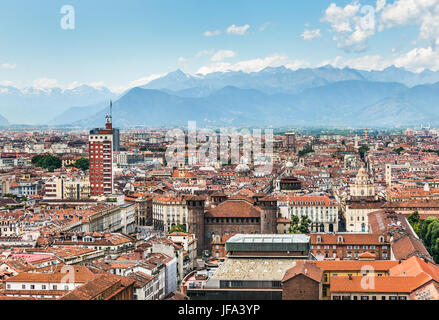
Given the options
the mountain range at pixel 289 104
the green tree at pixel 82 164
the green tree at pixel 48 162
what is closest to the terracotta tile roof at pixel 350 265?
the green tree at pixel 82 164

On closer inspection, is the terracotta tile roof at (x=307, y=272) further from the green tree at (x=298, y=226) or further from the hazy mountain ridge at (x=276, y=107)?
the hazy mountain ridge at (x=276, y=107)

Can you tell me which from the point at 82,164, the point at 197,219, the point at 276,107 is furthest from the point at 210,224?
the point at 276,107

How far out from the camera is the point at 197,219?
767 inches

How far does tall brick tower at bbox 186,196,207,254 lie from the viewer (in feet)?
63.6

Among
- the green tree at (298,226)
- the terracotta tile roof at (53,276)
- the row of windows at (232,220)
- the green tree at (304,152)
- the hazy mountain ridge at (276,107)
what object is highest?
the hazy mountain ridge at (276,107)

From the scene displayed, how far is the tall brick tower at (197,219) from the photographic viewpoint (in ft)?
63.6

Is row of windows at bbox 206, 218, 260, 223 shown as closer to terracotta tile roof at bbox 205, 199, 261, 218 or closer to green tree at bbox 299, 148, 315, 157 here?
terracotta tile roof at bbox 205, 199, 261, 218

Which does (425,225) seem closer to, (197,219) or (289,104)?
(197,219)

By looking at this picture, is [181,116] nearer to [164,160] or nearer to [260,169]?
[164,160]

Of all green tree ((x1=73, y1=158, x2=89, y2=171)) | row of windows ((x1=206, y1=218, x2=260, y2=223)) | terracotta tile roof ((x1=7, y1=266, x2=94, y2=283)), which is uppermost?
green tree ((x1=73, y1=158, x2=89, y2=171))

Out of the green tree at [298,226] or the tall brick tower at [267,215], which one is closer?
the tall brick tower at [267,215]

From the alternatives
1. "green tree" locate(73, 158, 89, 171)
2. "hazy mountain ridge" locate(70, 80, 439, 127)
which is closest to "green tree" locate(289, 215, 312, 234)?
"green tree" locate(73, 158, 89, 171)

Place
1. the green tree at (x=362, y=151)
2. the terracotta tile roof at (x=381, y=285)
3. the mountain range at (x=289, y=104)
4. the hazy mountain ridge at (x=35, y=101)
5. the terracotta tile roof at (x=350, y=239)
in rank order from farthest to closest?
the green tree at (x=362, y=151) → the mountain range at (x=289, y=104) → the terracotta tile roof at (x=350, y=239) → the hazy mountain ridge at (x=35, y=101) → the terracotta tile roof at (x=381, y=285)
